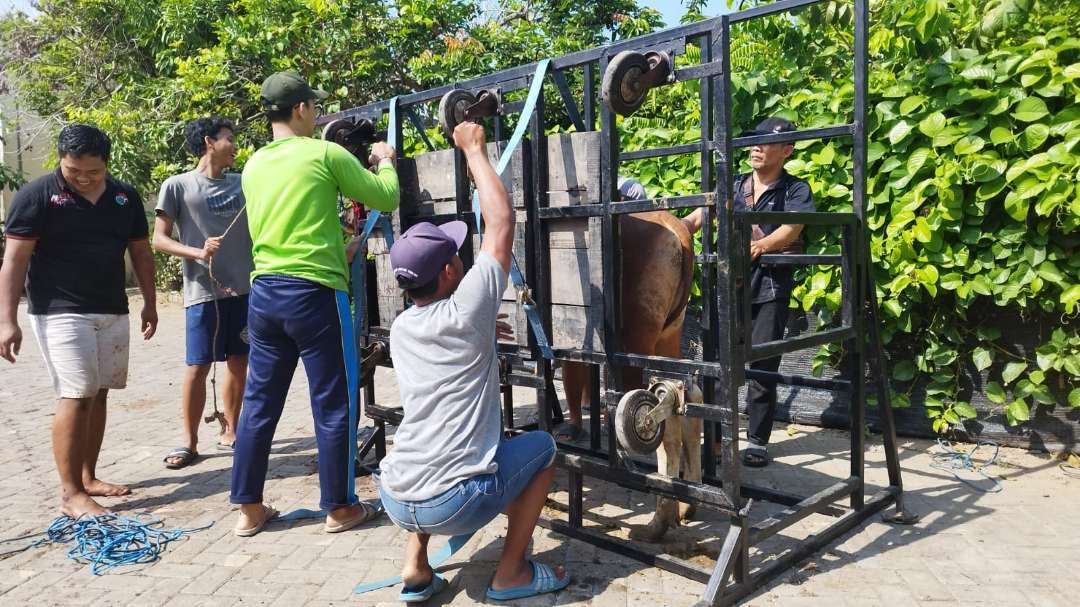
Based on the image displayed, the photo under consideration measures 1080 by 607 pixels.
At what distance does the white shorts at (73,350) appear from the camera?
407 cm

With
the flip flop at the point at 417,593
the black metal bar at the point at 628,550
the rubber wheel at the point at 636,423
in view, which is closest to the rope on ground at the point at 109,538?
the flip flop at the point at 417,593

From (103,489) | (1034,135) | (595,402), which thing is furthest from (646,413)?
(103,489)

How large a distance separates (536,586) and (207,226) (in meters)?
3.25

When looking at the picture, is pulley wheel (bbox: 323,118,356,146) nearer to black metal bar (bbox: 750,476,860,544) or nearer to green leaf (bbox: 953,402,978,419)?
black metal bar (bbox: 750,476,860,544)

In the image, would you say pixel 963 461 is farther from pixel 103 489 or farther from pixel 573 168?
pixel 103 489

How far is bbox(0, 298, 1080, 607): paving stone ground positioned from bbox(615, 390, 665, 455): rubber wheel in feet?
1.95

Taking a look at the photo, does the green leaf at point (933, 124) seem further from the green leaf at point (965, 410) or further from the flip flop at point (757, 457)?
the flip flop at point (757, 457)

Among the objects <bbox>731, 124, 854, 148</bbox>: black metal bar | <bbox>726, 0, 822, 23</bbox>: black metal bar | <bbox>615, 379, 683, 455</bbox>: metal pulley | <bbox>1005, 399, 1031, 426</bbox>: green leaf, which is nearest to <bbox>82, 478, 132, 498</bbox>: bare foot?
<bbox>615, 379, 683, 455</bbox>: metal pulley

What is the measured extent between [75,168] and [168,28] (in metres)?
10.6

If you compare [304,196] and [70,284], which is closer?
[304,196]

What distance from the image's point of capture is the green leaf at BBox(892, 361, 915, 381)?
4863 mm

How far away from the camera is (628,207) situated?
10.1 ft

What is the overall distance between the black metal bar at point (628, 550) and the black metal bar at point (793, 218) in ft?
4.51

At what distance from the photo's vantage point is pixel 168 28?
13195 mm
